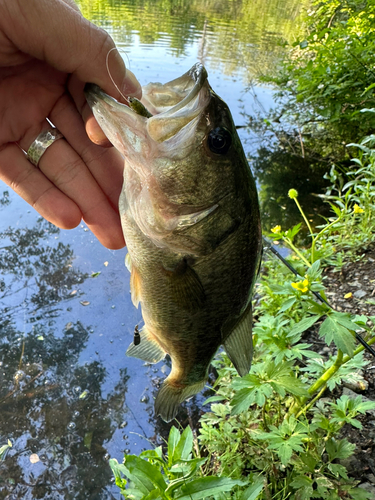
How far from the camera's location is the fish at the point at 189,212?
141cm

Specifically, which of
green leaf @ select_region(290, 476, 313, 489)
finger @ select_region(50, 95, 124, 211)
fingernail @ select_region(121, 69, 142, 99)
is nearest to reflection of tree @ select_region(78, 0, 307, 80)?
finger @ select_region(50, 95, 124, 211)

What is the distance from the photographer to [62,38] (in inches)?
63.8

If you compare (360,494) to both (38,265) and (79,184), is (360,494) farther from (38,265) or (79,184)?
(38,265)

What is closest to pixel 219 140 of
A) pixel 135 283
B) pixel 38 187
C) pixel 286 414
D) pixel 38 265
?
pixel 135 283

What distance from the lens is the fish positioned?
55.7 inches

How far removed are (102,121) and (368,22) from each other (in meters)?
5.86

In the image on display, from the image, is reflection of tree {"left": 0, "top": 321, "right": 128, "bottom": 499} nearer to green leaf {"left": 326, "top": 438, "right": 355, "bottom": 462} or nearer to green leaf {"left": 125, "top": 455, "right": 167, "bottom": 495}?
green leaf {"left": 125, "top": 455, "right": 167, "bottom": 495}

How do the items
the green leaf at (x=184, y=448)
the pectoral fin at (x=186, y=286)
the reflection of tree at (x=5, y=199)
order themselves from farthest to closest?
the reflection of tree at (x=5, y=199), the green leaf at (x=184, y=448), the pectoral fin at (x=186, y=286)

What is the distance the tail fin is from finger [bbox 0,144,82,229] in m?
1.06

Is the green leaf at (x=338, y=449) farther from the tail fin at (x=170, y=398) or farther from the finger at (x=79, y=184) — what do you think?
the finger at (x=79, y=184)

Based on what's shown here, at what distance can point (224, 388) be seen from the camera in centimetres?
275

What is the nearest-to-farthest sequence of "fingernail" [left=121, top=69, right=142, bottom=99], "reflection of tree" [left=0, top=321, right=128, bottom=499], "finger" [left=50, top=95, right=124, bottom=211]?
"fingernail" [left=121, top=69, right=142, bottom=99], "finger" [left=50, top=95, right=124, bottom=211], "reflection of tree" [left=0, top=321, right=128, bottom=499]

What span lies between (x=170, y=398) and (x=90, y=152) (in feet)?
4.53

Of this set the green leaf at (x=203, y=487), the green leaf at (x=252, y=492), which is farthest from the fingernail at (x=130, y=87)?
the green leaf at (x=252, y=492)
